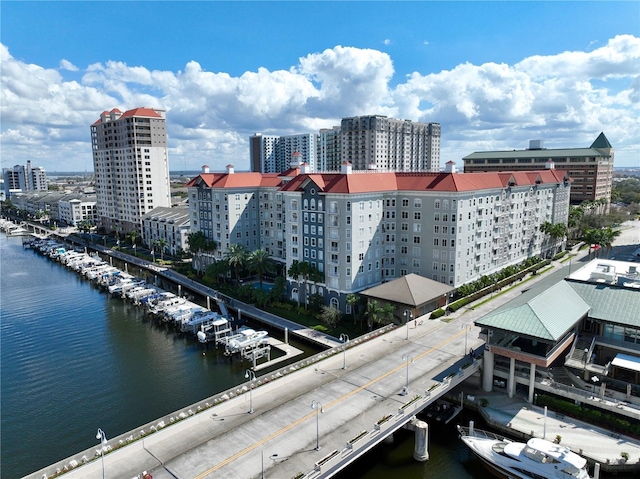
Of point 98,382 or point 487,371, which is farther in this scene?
point 98,382

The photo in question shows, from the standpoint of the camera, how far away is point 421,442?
43812 mm

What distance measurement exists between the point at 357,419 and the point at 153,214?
128 m

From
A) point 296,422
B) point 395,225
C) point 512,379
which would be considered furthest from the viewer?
point 395,225

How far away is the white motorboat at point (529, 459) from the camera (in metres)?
38.1

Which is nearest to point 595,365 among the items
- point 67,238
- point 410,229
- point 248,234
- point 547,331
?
point 547,331

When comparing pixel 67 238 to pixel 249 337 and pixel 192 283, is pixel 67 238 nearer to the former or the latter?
pixel 192 283

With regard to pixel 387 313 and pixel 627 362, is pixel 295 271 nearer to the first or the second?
pixel 387 313

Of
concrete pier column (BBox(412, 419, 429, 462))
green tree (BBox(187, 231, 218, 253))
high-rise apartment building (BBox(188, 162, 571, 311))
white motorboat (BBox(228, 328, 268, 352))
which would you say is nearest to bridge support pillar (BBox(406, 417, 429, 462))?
concrete pier column (BBox(412, 419, 429, 462))

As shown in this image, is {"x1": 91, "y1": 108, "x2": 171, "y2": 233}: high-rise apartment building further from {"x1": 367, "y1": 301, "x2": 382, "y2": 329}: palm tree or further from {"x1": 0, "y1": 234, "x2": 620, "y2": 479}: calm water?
{"x1": 367, "y1": 301, "x2": 382, "y2": 329}: palm tree

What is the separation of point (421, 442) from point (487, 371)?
15.2m

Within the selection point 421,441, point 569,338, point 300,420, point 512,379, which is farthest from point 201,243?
point 569,338

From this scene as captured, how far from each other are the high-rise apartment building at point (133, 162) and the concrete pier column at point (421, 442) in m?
138

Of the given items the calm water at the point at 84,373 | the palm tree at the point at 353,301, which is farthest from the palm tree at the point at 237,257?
the palm tree at the point at 353,301

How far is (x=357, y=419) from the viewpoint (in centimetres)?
4291
